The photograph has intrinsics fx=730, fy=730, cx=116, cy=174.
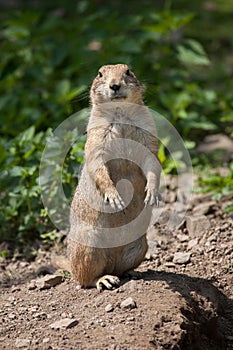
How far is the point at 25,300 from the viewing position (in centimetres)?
559

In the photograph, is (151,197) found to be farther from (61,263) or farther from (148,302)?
(61,263)

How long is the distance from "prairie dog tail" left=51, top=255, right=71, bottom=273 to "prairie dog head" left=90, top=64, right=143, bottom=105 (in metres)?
1.35

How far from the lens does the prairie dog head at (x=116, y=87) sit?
526 centimetres

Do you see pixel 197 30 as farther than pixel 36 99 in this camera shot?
Yes

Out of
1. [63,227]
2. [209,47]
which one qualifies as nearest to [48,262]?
[63,227]

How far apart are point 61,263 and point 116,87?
5.42ft

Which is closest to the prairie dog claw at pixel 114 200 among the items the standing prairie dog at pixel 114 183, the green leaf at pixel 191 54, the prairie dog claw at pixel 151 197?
the standing prairie dog at pixel 114 183

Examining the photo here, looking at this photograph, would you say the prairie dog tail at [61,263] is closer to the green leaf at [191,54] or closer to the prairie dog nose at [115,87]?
the prairie dog nose at [115,87]

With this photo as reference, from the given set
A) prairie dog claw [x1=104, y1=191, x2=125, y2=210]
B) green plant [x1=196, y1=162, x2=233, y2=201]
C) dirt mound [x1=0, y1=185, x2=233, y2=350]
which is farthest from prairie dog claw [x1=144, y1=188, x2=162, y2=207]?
green plant [x1=196, y1=162, x2=233, y2=201]

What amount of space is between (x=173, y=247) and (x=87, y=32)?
3519 mm

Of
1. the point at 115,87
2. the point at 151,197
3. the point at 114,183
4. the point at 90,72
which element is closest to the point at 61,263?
the point at 114,183

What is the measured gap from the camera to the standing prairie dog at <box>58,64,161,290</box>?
210 inches

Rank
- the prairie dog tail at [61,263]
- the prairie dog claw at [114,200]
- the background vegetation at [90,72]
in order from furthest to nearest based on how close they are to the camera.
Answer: the background vegetation at [90,72]
the prairie dog tail at [61,263]
the prairie dog claw at [114,200]

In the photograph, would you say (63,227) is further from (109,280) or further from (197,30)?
(197,30)
